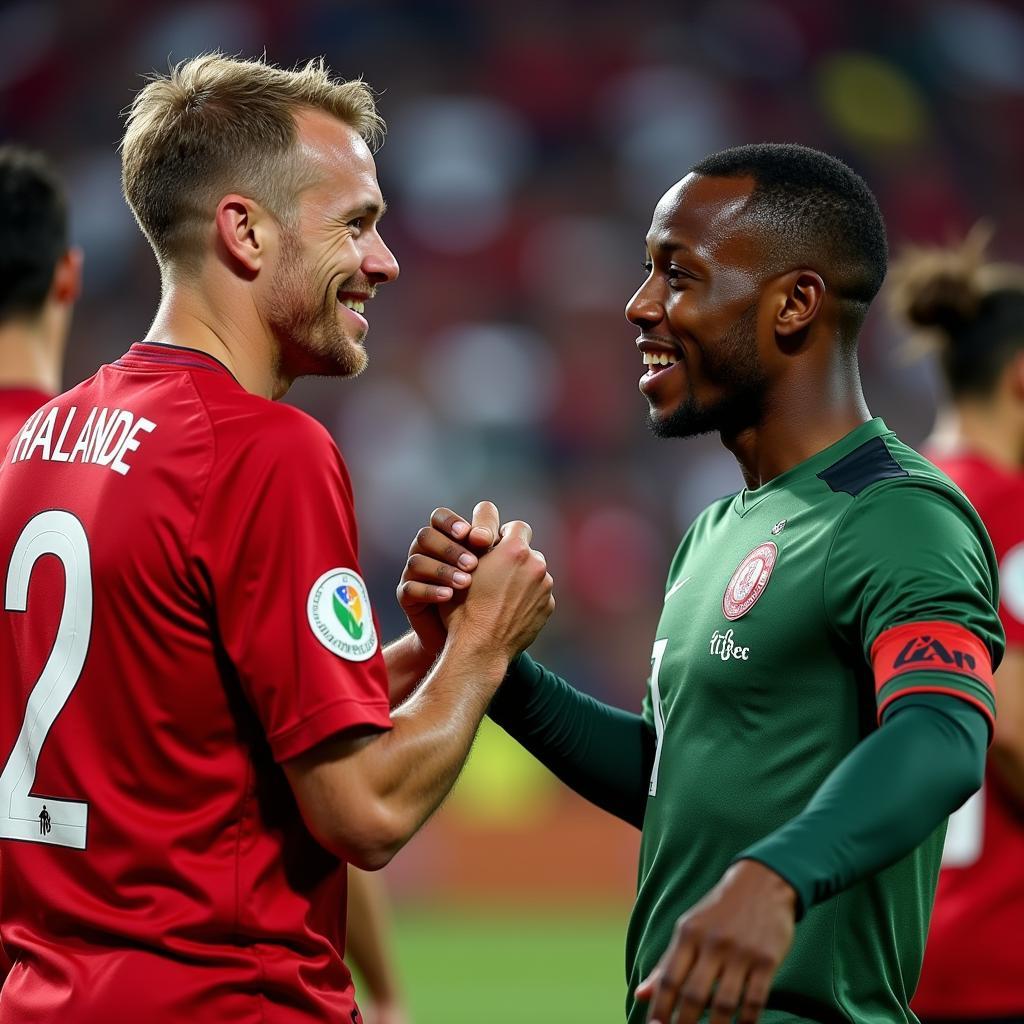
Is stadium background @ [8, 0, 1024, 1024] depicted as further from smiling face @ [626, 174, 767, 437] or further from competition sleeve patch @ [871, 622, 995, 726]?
competition sleeve patch @ [871, 622, 995, 726]

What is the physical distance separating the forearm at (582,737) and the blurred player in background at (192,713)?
0.57 meters

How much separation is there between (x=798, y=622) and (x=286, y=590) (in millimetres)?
797

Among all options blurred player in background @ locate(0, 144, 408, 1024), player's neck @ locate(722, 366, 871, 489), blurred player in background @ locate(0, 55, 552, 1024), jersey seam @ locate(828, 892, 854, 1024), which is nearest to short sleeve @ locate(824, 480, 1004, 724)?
player's neck @ locate(722, 366, 871, 489)

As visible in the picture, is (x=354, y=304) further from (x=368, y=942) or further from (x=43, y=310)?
(x=368, y=942)

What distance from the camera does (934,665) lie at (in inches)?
86.3

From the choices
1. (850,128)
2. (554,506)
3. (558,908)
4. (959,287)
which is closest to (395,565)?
(554,506)

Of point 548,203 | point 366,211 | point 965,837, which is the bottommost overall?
point 965,837

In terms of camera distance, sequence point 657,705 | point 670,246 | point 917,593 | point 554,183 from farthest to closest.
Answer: point 554,183 → point 657,705 → point 670,246 → point 917,593

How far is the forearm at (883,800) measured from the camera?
2041 millimetres

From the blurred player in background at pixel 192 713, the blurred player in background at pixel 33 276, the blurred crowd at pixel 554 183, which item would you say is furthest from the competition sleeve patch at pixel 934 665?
the blurred crowd at pixel 554 183

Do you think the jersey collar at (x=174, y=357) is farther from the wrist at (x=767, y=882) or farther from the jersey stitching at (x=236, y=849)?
the wrist at (x=767, y=882)

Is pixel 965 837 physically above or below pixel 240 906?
above

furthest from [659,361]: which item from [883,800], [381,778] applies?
[883,800]

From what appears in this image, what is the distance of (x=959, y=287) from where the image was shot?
439cm
